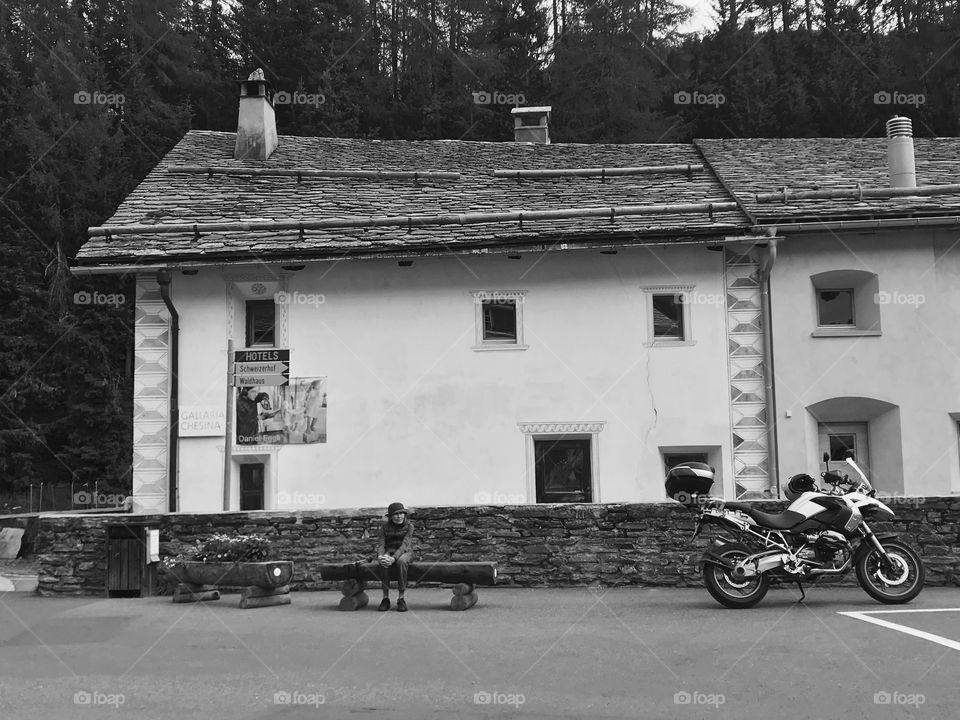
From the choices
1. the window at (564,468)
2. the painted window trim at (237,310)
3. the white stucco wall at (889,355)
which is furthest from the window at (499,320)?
the white stucco wall at (889,355)

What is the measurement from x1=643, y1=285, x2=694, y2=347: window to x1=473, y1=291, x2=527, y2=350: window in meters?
2.11

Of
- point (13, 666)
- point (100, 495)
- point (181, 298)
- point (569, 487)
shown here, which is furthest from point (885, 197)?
point (100, 495)

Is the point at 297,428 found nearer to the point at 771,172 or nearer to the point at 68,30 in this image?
the point at 771,172

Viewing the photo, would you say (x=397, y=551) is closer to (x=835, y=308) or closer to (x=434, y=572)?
(x=434, y=572)

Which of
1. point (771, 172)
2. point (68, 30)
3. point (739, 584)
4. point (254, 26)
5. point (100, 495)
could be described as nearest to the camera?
point (739, 584)

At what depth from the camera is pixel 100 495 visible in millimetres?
30000

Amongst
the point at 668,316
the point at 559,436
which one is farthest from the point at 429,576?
the point at 668,316

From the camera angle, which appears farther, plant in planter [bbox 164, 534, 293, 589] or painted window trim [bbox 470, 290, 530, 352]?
painted window trim [bbox 470, 290, 530, 352]

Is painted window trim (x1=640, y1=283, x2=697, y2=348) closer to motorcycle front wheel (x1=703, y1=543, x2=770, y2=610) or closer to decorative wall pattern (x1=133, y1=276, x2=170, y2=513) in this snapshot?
motorcycle front wheel (x1=703, y1=543, x2=770, y2=610)

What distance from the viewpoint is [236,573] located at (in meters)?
12.3

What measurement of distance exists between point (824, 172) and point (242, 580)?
1386cm

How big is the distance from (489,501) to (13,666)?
9689mm

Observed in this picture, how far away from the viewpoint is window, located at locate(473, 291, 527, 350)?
1803 centimetres

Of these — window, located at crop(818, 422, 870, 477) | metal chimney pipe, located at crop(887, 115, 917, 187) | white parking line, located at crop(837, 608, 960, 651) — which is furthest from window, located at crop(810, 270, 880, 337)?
white parking line, located at crop(837, 608, 960, 651)
